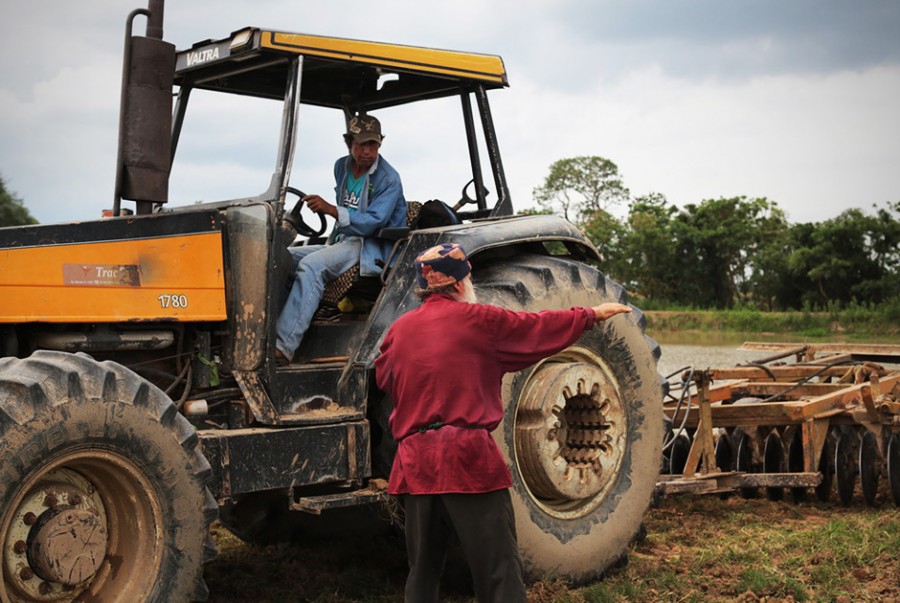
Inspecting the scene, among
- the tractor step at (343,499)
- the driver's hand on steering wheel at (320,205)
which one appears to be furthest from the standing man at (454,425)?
the driver's hand on steering wheel at (320,205)

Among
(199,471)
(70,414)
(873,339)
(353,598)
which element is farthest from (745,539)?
(873,339)

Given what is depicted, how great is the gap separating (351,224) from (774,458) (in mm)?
4105

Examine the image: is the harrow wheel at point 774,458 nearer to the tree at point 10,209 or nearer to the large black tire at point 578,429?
the large black tire at point 578,429

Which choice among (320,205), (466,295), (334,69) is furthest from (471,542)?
(334,69)

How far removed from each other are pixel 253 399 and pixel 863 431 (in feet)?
15.7

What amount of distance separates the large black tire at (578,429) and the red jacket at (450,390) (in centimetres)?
119

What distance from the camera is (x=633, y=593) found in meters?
5.78

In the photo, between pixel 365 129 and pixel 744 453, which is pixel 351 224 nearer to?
pixel 365 129

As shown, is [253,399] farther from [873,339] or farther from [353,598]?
[873,339]

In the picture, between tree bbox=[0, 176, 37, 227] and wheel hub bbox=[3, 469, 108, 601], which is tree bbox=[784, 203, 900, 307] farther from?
wheel hub bbox=[3, 469, 108, 601]

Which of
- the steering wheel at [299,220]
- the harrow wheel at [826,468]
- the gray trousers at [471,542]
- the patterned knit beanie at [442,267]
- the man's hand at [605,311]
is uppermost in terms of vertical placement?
the steering wheel at [299,220]

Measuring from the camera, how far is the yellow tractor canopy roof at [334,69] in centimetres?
570

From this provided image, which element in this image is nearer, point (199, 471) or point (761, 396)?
point (199, 471)

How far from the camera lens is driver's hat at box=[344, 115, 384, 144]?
6168mm
